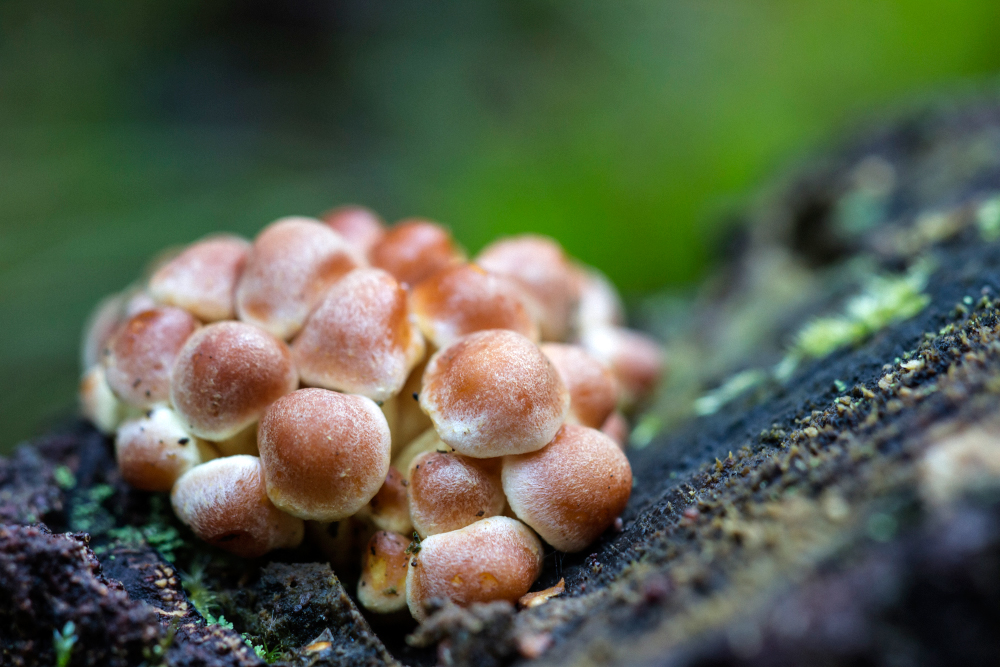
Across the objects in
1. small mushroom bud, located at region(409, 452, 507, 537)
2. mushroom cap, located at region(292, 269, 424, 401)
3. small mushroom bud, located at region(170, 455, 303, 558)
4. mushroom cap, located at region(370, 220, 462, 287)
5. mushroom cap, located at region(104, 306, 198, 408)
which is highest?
mushroom cap, located at region(370, 220, 462, 287)

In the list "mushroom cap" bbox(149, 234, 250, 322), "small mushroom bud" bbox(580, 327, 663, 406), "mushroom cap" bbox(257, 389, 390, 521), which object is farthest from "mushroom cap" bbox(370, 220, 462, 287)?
"small mushroom bud" bbox(580, 327, 663, 406)

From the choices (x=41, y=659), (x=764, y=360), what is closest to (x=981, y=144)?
(x=764, y=360)

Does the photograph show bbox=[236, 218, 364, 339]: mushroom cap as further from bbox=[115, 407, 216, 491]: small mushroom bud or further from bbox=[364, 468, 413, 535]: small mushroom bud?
bbox=[364, 468, 413, 535]: small mushroom bud

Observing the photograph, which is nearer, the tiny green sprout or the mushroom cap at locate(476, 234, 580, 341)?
the tiny green sprout

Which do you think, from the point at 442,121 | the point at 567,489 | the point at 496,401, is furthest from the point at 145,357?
the point at 442,121

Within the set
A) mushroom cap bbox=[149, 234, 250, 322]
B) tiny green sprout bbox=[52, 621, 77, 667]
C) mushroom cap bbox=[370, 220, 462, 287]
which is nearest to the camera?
tiny green sprout bbox=[52, 621, 77, 667]

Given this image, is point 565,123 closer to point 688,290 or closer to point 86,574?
point 688,290
